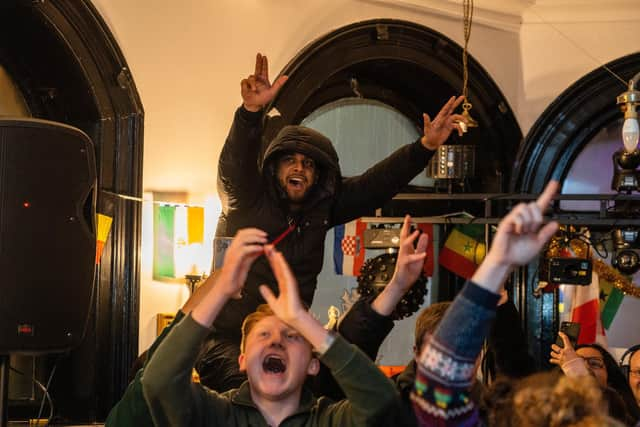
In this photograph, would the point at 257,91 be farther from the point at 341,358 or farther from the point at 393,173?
the point at 341,358

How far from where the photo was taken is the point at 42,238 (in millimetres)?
3260

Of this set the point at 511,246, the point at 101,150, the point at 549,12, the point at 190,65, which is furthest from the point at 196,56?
the point at 511,246

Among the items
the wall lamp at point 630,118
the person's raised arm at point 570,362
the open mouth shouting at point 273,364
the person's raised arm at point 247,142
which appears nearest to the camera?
the open mouth shouting at point 273,364

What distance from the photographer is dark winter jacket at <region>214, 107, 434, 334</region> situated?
3.46m

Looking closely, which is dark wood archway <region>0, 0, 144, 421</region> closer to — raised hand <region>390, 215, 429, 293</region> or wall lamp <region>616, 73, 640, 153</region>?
wall lamp <region>616, 73, 640, 153</region>

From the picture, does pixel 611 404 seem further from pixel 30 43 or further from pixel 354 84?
pixel 354 84

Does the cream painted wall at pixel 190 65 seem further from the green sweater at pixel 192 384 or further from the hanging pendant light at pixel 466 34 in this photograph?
the green sweater at pixel 192 384

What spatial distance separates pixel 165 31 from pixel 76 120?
60cm

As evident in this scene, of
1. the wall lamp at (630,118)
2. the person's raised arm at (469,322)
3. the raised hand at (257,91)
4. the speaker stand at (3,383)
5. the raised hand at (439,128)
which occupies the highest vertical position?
the wall lamp at (630,118)

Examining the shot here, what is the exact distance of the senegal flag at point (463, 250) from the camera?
21.9 ft

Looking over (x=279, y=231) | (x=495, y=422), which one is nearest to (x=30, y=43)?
(x=279, y=231)

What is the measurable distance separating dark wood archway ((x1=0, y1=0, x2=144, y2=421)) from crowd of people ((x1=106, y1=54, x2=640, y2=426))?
139 cm

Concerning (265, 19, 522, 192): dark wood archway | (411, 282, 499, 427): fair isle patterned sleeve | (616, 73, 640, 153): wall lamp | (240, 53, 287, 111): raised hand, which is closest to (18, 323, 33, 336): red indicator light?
(240, 53, 287, 111): raised hand

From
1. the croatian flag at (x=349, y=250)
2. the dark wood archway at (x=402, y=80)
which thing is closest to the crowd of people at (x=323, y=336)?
the dark wood archway at (x=402, y=80)
